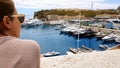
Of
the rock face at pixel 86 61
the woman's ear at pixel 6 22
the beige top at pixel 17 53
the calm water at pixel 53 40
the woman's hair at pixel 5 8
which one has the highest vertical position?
the woman's hair at pixel 5 8

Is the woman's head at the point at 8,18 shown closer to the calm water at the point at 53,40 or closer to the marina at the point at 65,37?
the calm water at the point at 53,40

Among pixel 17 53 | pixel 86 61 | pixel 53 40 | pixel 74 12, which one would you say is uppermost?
pixel 17 53

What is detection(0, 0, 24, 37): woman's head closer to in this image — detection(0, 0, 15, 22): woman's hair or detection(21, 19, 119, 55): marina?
detection(0, 0, 15, 22): woman's hair

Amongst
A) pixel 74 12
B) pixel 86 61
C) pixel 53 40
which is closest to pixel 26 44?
pixel 86 61

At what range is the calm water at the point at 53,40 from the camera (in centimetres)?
589

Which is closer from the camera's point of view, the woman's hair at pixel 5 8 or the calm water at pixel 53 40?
the woman's hair at pixel 5 8

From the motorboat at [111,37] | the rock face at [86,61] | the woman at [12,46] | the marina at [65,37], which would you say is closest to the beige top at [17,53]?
the woman at [12,46]

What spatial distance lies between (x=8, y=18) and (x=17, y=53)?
0.31 feet

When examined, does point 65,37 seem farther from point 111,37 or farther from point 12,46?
point 12,46

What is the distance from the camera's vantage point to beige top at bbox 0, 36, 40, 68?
1.85 ft

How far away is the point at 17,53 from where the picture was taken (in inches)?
22.5

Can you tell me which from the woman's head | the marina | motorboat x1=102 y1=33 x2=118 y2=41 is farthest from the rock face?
motorboat x1=102 y1=33 x2=118 y2=41

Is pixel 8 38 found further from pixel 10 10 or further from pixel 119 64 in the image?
pixel 119 64

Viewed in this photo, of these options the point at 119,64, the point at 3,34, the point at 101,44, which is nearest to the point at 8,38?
the point at 3,34
